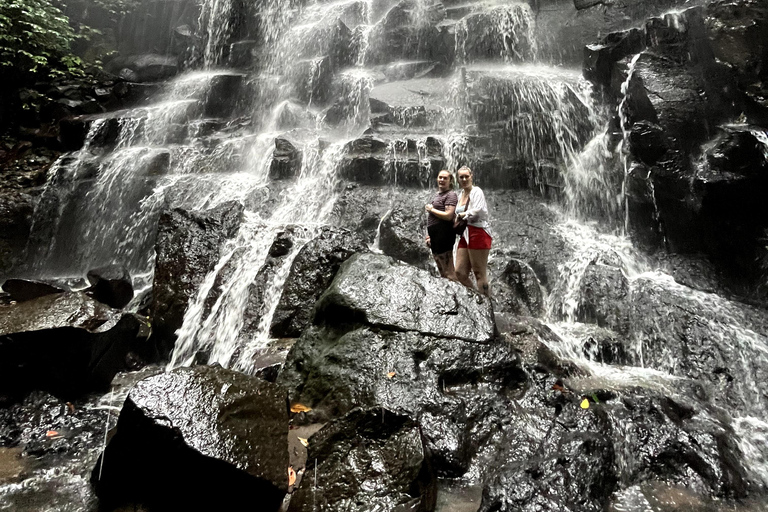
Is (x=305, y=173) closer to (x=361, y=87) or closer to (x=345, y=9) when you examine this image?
(x=361, y=87)

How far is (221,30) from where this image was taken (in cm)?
1848

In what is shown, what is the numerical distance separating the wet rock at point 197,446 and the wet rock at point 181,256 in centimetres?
337

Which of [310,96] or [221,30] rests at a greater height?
[221,30]

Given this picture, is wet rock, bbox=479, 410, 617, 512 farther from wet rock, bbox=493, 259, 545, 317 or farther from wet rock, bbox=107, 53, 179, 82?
wet rock, bbox=107, 53, 179, 82

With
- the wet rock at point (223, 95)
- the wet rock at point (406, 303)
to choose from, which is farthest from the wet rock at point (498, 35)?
the wet rock at point (406, 303)

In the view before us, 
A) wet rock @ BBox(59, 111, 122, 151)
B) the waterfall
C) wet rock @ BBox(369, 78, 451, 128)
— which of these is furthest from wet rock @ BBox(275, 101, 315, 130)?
the waterfall

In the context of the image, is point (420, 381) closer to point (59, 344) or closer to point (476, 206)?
point (476, 206)

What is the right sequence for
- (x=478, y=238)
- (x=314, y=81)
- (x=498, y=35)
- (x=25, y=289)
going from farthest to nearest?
(x=314, y=81) → (x=498, y=35) → (x=25, y=289) → (x=478, y=238)

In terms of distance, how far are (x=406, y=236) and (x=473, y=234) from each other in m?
3.10

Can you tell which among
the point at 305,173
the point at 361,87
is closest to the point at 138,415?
the point at 305,173

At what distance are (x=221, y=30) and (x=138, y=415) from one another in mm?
20059

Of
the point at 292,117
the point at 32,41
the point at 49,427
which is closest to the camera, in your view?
the point at 49,427

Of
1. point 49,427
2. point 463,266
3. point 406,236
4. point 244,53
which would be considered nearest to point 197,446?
point 49,427

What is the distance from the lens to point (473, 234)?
211 inches
